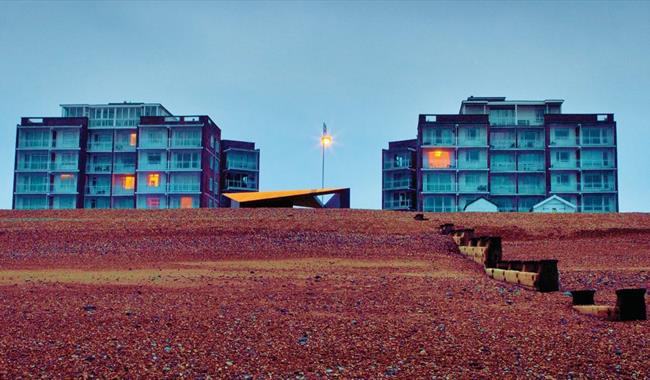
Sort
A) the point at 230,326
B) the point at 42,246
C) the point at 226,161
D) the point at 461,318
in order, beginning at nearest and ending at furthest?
the point at 230,326 → the point at 461,318 → the point at 42,246 → the point at 226,161

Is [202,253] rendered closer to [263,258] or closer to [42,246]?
[263,258]

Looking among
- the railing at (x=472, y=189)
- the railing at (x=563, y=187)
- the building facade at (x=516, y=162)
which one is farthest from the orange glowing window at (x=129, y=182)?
the railing at (x=563, y=187)

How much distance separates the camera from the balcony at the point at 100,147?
9425 cm

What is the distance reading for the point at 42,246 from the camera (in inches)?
977

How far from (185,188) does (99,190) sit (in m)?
12.7

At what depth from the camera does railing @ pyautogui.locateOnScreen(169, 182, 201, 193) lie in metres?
90.6

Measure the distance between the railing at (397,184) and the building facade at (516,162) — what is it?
5433 mm

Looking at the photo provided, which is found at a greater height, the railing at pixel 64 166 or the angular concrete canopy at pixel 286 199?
the railing at pixel 64 166

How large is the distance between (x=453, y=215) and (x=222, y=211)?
11.7 m

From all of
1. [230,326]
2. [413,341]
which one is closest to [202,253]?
[230,326]

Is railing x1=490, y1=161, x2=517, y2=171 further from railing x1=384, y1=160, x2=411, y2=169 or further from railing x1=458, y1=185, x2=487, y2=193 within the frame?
railing x1=384, y1=160, x2=411, y2=169

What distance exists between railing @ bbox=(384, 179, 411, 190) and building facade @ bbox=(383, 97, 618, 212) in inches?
214

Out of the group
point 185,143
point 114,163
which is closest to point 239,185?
point 185,143

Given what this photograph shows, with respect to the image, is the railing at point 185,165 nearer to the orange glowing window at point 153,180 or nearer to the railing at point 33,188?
the orange glowing window at point 153,180
